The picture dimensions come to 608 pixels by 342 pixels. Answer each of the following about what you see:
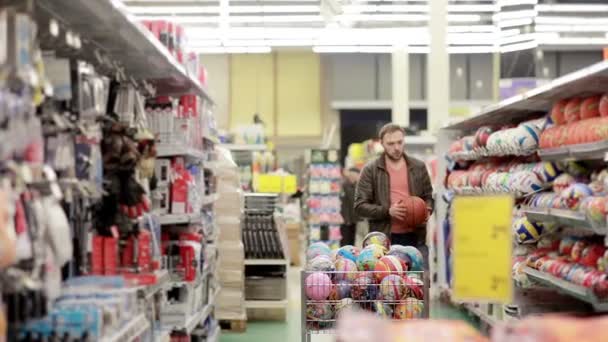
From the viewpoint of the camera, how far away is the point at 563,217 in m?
4.82

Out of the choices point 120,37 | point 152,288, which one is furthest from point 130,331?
point 120,37

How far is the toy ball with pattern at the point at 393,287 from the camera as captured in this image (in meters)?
3.88

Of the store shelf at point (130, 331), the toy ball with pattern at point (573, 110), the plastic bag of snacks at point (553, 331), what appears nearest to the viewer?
the plastic bag of snacks at point (553, 331)

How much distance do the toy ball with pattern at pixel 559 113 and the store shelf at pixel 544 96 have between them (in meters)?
0.05

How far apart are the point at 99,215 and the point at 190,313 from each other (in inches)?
62.4

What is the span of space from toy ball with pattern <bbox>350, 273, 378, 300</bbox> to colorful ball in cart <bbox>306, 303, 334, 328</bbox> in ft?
0.43

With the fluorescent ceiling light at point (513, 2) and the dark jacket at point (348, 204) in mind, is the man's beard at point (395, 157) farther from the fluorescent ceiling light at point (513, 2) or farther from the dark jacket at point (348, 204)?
the dark jacket at point (348, 204)

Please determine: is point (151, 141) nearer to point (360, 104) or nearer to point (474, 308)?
point (474, 308)

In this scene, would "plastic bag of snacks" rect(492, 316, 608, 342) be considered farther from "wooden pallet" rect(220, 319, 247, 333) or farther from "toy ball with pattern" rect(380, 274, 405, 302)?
"wooden pallet" rect(220, 319, 247, 333)

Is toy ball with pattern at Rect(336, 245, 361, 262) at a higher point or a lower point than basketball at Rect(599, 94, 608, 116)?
lower

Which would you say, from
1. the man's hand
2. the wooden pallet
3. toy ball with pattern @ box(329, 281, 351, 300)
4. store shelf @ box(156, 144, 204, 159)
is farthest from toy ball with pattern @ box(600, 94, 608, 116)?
the wooden pallet

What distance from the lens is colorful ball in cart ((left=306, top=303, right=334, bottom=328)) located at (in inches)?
154

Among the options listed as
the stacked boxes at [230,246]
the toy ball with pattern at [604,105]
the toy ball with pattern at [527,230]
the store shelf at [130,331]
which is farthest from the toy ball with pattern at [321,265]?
the stacked boxes at [230,246]

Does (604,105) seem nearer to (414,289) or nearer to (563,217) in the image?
(563,217)
